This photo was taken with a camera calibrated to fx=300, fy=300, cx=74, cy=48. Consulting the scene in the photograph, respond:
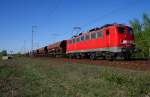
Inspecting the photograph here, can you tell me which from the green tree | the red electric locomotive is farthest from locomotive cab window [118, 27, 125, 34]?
the green tree

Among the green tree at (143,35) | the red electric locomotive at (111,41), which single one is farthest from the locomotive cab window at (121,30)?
the green tree at (143,35)

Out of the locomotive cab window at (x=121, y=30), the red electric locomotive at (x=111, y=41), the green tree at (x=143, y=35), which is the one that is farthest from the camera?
the green tree at (x=143, y=35)

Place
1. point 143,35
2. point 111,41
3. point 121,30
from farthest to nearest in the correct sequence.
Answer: point 143,35 < point 121,30 < point 111,41

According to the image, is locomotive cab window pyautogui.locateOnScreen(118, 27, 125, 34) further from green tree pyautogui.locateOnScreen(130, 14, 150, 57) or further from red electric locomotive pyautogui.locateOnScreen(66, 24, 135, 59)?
green tree pyautogui.locateOnScreen(130, 14, 150, 57)

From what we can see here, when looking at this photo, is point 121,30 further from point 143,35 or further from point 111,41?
point 143,35

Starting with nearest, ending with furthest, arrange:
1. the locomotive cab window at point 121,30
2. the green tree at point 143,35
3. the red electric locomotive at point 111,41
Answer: the red electric locomotive at point 111,41 → the locomotive cab window at point 121,30 → the green tree at point 143,35

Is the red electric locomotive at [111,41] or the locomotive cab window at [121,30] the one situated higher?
the locomotive cab window at [121,30]

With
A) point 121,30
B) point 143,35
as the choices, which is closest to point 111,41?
point 121,30

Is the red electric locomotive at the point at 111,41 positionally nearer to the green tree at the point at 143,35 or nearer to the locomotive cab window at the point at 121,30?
the locomotive cab window at the point at 121,30

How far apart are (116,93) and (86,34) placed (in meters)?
23.0

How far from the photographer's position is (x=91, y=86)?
1004cm

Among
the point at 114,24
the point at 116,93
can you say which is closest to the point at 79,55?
the point at 114,24

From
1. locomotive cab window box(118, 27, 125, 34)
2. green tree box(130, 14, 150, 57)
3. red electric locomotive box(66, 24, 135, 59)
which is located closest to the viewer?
red electric locomotive box(66, 24, 135, 59)

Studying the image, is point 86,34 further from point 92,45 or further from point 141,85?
point 141,85
